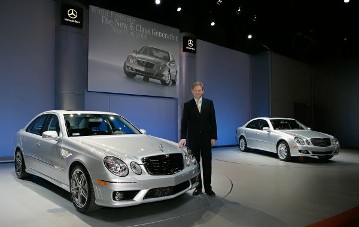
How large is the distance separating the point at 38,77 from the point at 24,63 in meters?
0.47

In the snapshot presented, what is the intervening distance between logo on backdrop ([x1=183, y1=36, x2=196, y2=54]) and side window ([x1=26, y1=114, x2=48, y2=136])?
6334 mm

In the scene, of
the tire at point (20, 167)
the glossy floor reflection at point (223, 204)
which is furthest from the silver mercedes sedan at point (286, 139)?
the tire at point (20, 167)

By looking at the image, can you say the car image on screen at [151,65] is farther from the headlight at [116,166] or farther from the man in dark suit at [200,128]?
the headlight at [116,166]

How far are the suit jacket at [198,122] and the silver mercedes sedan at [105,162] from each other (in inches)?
11.5

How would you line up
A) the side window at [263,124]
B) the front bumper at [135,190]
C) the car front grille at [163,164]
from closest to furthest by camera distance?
the front bumper at [135,190] → the car front grille at [163,164] → the side window at [263,124]

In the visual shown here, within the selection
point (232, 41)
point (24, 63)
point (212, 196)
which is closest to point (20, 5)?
point (24, 63)

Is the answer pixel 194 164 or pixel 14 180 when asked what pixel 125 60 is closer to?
pixel 14 180

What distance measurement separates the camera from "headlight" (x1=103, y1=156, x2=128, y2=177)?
3447mm

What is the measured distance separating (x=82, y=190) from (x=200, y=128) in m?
1.86

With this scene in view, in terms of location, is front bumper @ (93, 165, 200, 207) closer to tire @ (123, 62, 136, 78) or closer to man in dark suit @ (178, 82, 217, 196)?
man in dark suit @ (178, 82, 217, 196)

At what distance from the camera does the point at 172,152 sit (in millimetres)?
3982

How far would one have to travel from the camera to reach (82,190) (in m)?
3.68

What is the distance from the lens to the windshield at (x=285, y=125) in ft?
30.3

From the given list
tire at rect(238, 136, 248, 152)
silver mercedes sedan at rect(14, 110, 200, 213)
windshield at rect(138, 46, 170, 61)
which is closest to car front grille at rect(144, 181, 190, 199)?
silver mercedes sedan at rect(14, 110, 200, 213)
